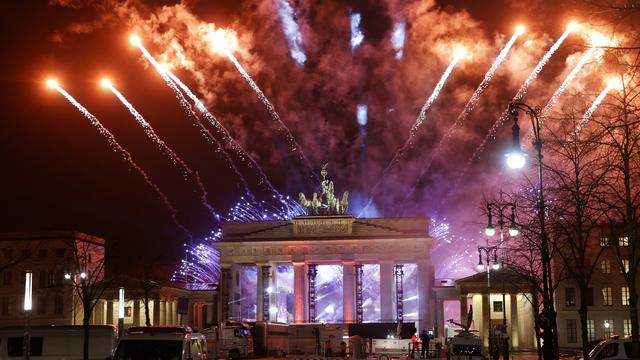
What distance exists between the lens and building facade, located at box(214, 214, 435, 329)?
97375 millimetres

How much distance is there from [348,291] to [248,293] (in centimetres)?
1759

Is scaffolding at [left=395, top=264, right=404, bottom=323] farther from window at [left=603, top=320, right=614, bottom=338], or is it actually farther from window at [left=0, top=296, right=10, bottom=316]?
window at [left=0, top=296, right=10, bottom=316]

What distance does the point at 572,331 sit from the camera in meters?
84.7

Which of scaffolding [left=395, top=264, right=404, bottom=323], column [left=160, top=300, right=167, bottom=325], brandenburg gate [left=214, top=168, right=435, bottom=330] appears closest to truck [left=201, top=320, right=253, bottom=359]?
scaffolding [left=395, top=264, right=404, bottom=323]

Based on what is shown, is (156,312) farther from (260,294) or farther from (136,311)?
(260,294)

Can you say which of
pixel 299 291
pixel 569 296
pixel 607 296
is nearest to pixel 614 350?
pixel 607 296

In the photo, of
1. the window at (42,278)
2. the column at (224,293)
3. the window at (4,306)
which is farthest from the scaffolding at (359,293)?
the window at (4,306)

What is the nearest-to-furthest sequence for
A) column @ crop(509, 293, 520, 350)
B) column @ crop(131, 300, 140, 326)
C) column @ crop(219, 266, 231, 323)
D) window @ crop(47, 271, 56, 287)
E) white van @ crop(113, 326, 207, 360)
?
white van @ crop(113, 326, 207, 360) < column @ crop(509, 293, 520, 350) < window @ crop(47, 271, 56, 287) < column @ crop(219, 266, 231, 323) < column @ crop(131, 300, 140, 326)

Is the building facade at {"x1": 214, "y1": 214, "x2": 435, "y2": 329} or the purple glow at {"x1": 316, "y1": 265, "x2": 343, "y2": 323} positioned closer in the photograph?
the building facade at {"x1": 214, "y1": 214, "x2": 435, "y2": 329}

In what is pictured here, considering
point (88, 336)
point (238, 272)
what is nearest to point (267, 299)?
point (238, 272)

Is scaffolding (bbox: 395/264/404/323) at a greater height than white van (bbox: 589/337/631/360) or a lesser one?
greater

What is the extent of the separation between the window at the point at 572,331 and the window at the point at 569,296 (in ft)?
6.44

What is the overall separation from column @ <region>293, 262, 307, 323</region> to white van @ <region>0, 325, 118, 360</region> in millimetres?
52737

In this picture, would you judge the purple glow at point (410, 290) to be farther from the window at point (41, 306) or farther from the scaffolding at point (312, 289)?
the window at point (41, 306)
